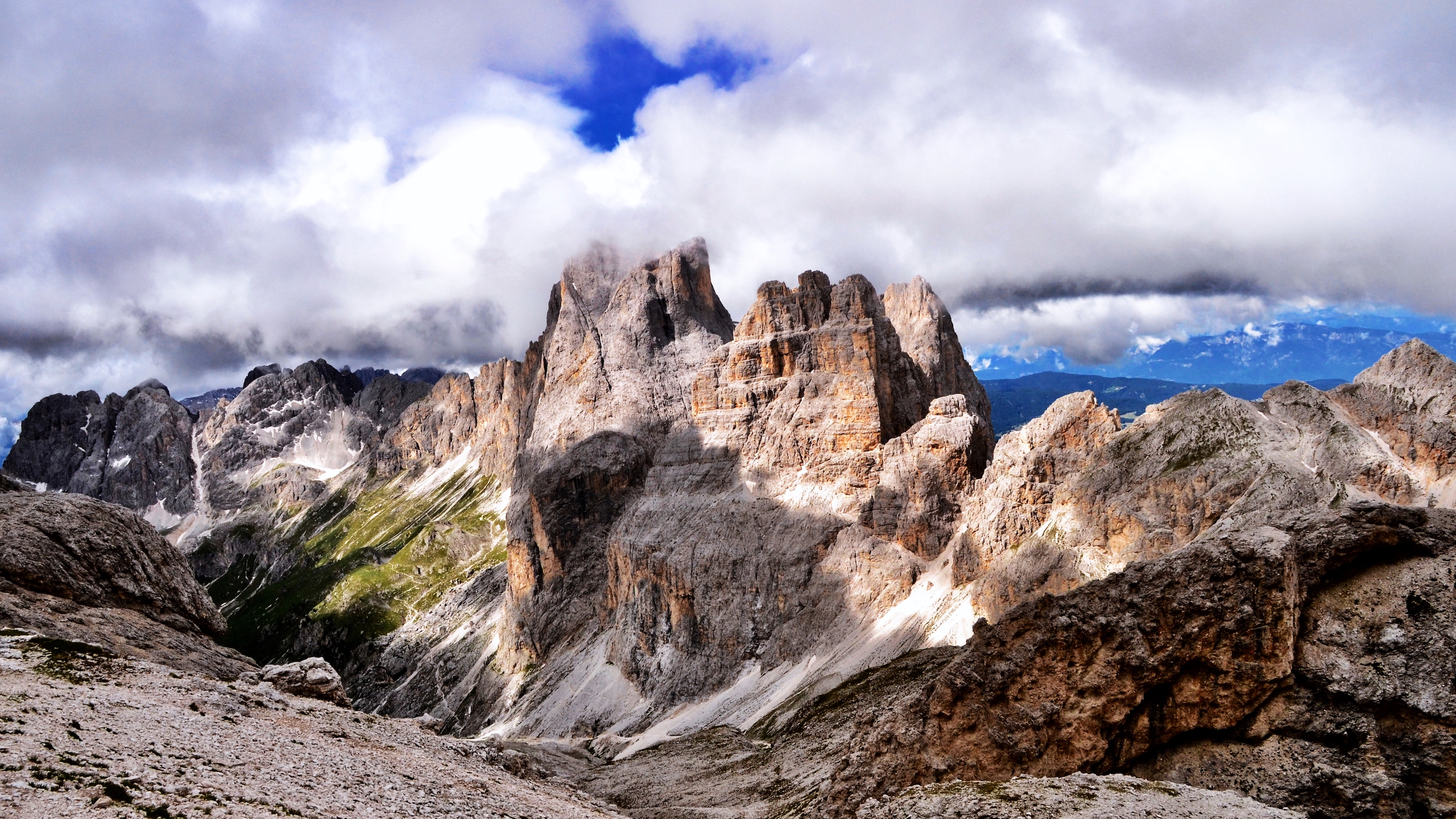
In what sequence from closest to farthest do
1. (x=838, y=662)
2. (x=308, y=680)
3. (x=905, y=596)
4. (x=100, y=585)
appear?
(x=100, y=585) → (x=308, y=680) → (x=838, y=662) → (x=905, y=596)

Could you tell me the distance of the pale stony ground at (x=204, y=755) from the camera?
22.8 m

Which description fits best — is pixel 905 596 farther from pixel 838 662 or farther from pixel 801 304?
pixel 801 304

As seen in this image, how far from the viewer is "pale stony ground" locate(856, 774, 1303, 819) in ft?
71.9

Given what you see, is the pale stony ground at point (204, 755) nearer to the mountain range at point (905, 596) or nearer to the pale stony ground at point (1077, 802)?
the mountain range at point (905, 596)

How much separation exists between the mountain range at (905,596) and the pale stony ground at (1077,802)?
6.8 inches

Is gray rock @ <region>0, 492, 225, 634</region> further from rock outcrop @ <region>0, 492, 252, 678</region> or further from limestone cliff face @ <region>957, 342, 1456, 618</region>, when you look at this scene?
limestone cliff face @ <region>957, 342, 1456, 618</region>

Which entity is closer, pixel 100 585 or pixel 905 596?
pixel 100 585

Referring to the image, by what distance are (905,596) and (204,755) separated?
104 metres

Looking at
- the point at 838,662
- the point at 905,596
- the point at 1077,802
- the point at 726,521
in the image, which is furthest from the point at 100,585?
the point at 726,521

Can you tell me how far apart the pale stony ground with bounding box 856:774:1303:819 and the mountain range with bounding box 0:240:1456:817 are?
17 cm

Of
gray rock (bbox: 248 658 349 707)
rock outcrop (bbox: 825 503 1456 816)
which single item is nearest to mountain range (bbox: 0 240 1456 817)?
rock outcrop (bbox: 825 503 1456 816)

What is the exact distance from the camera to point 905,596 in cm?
12162

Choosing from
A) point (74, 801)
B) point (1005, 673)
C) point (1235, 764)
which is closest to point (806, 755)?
point (1005, 673)

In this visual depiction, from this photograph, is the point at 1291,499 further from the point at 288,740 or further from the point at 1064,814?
the point at 288,740
